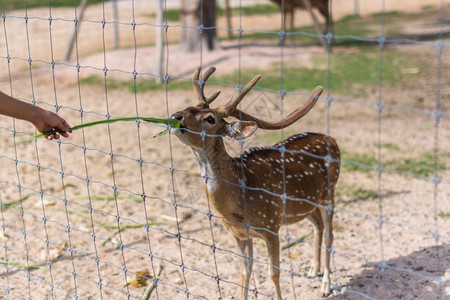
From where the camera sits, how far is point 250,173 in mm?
3928

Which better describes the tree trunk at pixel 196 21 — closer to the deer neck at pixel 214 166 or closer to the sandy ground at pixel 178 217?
the sandy ground at pixel 178 217

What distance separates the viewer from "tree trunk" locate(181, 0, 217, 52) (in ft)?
37.4

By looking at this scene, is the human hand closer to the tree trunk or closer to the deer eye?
the deer eye

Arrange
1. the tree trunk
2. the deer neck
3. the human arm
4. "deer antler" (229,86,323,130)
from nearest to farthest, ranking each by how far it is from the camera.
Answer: the human arm < "deer antler" (229,86,323,130) < the deer neck < the tree trunk

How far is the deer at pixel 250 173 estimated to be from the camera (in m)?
3.56

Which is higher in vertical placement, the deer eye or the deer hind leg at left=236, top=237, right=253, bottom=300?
the deer eye

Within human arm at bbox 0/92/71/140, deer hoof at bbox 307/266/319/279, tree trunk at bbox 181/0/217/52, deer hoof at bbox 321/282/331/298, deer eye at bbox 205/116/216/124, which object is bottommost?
deer hoof at bbox 321/282/331/298

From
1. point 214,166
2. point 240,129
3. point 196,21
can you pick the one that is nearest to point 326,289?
point 214,166

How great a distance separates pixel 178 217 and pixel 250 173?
1.85 m

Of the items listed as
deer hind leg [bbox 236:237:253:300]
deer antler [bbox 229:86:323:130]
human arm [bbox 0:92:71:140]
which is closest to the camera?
human arm [bbox 0:92:71:140]

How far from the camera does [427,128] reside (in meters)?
7.82

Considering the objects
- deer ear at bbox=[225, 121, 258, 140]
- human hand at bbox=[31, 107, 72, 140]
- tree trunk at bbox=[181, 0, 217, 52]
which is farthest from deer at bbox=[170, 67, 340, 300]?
tree trunk at bbox=[181, 0, 217, 52]

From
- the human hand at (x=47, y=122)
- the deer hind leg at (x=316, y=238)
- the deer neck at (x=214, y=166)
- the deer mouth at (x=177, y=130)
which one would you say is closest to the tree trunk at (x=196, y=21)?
the deer hind leg at (x=316, y=238)

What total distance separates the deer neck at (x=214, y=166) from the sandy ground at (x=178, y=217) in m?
0.10
